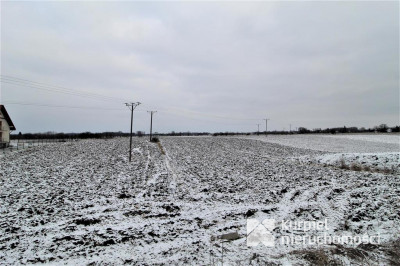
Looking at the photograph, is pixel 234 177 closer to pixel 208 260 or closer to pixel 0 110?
pixel 208 260

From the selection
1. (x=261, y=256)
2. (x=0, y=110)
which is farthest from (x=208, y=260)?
(x=0, y=110)

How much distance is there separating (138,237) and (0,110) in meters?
58.5

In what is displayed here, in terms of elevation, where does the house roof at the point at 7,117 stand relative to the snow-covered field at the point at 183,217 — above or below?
above

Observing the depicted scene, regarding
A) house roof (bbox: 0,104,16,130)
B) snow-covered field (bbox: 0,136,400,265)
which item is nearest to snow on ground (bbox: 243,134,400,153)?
snow-covered field (bbox: 0,136,400,265)

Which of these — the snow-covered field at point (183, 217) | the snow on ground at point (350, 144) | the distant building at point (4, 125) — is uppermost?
the distant building at point (4, 125)
